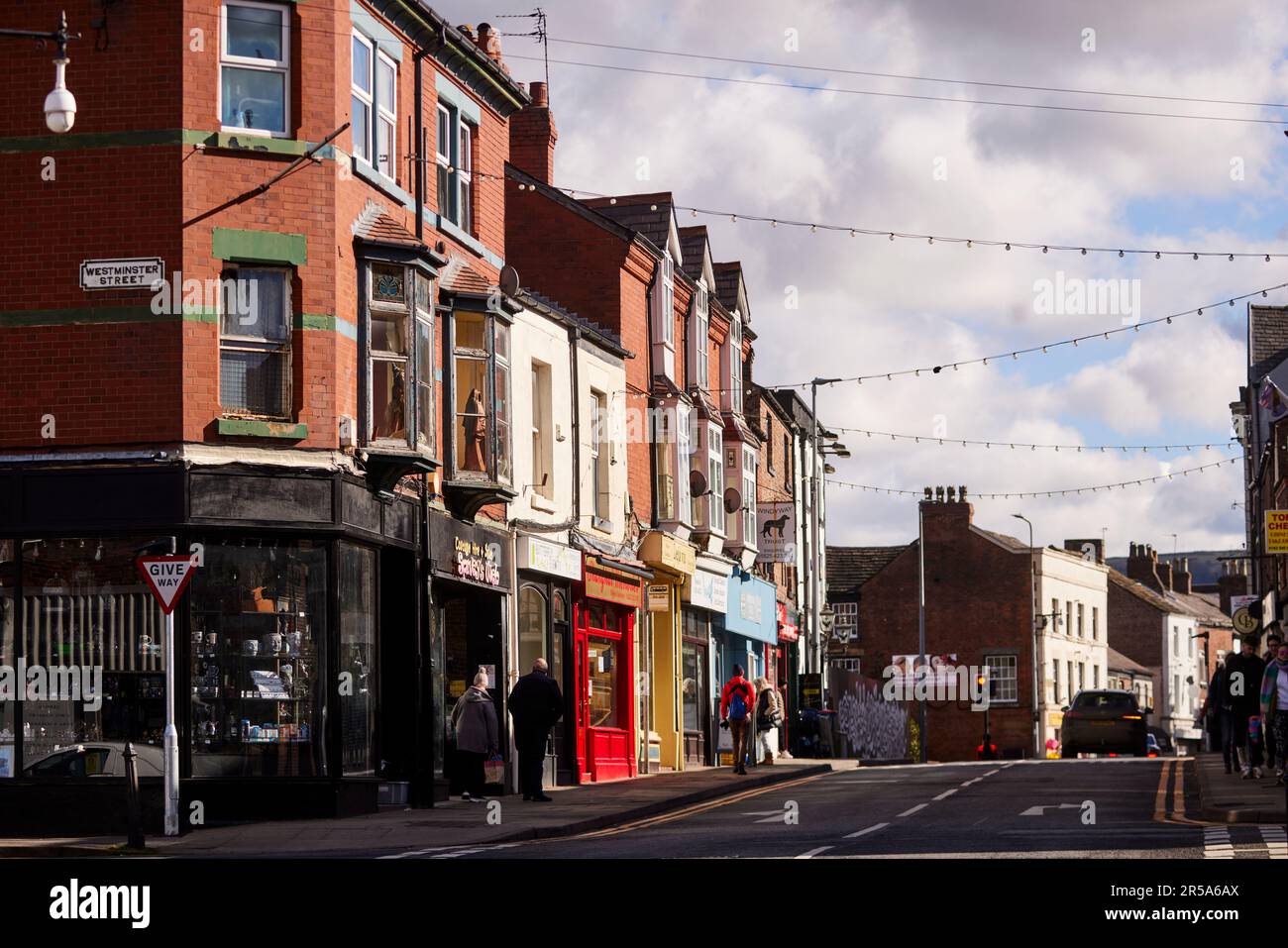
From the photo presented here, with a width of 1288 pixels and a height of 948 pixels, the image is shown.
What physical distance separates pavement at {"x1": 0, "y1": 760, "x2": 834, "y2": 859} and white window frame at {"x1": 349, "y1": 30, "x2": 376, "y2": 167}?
844 cm

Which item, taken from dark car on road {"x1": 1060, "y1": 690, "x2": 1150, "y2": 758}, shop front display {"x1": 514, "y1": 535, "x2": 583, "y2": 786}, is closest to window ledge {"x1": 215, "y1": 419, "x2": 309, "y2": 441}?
shop front display {"x1": 514, "y1": 535, "x2": 583, "y2": 786}

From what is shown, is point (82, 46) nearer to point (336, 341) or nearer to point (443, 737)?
point (336, 341)

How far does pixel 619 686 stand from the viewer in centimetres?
3444

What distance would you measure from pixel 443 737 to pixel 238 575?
540 cm

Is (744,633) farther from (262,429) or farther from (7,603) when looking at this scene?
(7,603)

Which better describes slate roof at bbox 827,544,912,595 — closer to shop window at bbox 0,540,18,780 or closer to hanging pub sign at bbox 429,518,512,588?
hanging pub sign at bbox 429,518,512,588

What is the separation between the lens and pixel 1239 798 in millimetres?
21734

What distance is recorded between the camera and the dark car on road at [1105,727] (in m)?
42.5

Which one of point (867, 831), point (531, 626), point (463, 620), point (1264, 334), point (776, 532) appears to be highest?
point (1264, 334)

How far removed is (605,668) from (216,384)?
1365 centimetres

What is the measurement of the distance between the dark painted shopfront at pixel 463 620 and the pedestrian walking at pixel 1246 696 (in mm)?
10694

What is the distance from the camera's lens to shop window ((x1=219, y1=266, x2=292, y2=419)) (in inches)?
863

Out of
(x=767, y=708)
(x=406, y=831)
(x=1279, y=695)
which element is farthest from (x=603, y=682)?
(x=406, y=831)

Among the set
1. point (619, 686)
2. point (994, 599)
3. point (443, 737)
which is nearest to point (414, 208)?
point (443, 737)
